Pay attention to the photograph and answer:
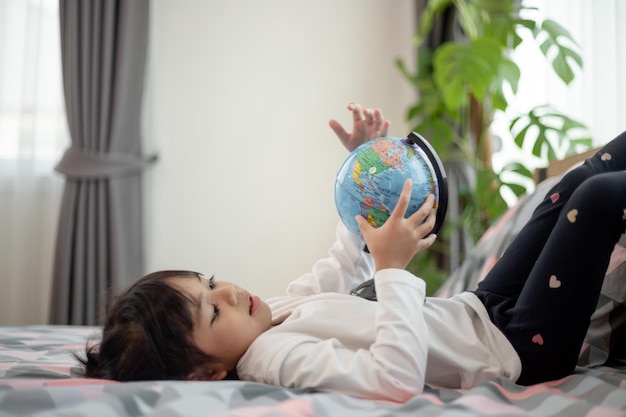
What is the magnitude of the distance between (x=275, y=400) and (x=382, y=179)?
53cm

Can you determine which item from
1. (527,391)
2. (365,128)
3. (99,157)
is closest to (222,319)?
(527,391)

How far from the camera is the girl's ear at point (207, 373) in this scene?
1.39 metres

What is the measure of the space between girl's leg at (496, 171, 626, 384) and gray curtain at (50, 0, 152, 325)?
2892 mm

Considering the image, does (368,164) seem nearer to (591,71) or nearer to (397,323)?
(397,323)

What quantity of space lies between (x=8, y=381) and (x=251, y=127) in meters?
3.03

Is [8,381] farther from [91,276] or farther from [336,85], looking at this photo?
[336,85]

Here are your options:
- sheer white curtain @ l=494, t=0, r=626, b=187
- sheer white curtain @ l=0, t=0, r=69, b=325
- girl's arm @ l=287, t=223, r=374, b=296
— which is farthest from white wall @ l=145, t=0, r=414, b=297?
girl's arm @ l=287, t=223, r=374, b=296

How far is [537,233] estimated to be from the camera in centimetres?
152

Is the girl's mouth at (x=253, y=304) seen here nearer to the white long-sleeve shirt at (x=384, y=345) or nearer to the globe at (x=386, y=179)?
the white long-sleeve shirt at (x=384, y=345)

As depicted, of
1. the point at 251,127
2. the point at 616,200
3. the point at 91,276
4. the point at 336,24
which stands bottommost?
the point at 91,276

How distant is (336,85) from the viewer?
13.9 ft

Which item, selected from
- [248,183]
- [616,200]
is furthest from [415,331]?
[248,183]

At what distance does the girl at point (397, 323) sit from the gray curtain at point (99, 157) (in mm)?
2437

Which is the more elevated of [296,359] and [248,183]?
[248,183]
